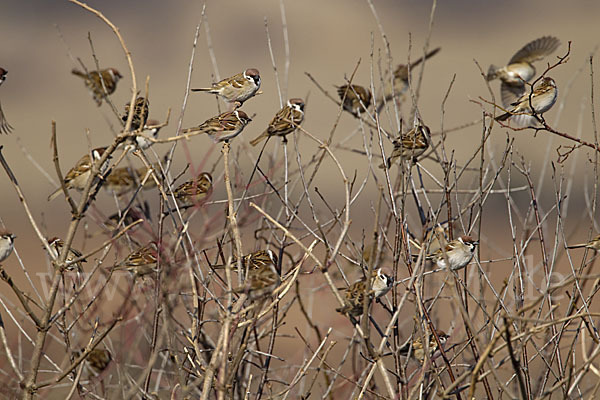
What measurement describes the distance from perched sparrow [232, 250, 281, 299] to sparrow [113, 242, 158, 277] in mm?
467

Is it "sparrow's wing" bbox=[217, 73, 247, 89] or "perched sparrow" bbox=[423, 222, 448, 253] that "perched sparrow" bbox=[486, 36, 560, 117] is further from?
"sparrow's wing" bbox=[217, 73, 247, 89]

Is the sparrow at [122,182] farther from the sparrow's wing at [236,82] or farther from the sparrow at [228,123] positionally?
the sparrow at [228,123]

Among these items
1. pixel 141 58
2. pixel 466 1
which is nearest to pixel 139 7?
pixel 141 58

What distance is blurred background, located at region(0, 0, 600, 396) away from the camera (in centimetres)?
2552

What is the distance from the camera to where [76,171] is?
6496 mm

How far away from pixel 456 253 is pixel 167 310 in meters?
2.39

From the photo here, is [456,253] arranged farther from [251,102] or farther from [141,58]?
[141,58]

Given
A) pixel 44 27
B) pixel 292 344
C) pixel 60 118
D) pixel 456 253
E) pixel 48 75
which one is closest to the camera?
pixel 456 253

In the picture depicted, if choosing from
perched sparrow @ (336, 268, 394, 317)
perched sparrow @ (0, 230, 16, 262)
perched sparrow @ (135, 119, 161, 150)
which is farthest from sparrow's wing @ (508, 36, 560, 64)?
perched sparrow @ (0, 230, 16, 262)

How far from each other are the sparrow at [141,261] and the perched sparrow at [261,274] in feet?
1.53

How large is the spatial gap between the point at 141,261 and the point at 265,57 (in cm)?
2903

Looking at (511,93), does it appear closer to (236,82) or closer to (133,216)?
(236,82)

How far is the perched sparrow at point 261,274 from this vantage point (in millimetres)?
3316

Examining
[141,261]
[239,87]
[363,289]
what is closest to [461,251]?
[363,289]
